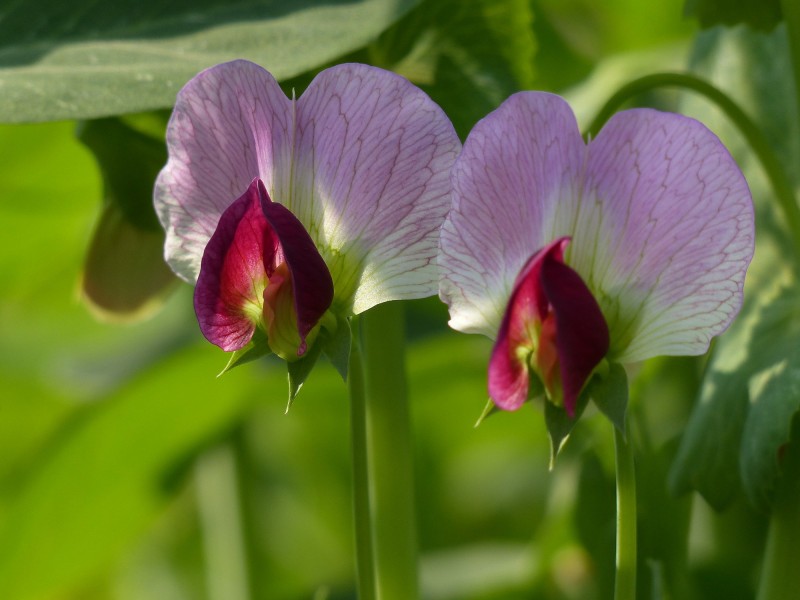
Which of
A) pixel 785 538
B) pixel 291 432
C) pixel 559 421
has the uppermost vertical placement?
pixel 559 421

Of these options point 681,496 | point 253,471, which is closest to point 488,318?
point 681,496

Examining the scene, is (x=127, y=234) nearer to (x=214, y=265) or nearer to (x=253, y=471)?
(x=214, y=265)

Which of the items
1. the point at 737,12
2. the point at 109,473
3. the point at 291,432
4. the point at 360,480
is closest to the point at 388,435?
the point at 360,480

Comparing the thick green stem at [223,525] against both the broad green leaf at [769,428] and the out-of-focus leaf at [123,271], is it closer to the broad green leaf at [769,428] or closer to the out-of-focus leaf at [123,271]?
the out-of-focus leaf at [123,271]

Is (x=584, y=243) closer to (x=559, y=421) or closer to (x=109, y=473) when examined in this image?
(x=559, y=421)

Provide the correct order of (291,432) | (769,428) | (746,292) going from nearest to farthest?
(769,428) → (746,292) → (291,432)

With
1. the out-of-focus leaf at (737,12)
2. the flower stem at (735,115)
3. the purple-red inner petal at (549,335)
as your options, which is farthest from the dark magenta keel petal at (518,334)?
the out-of-focus leaf at (737,12)
